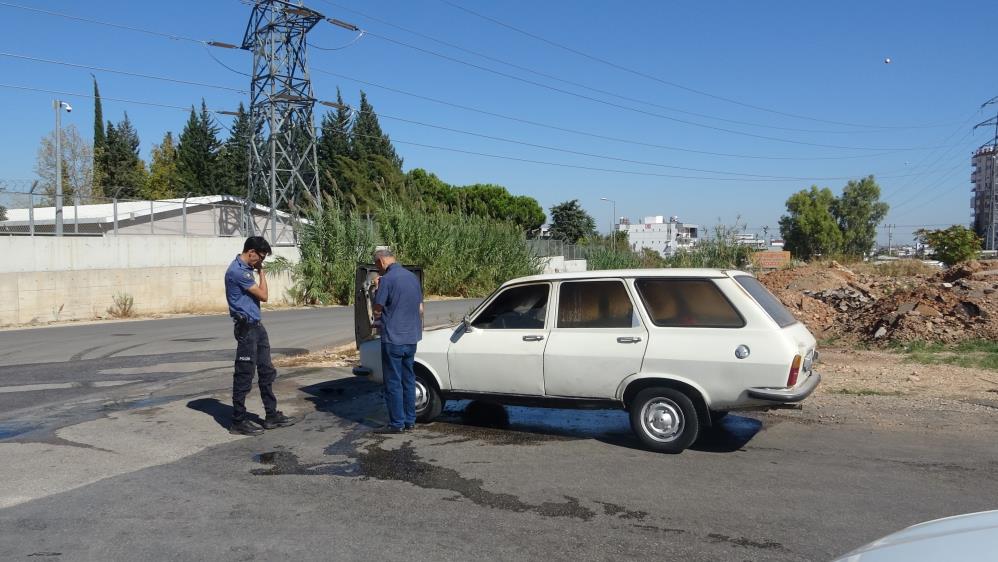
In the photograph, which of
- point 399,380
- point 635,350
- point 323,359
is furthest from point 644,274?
point 323,359

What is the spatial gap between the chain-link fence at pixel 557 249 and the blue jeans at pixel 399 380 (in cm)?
3267

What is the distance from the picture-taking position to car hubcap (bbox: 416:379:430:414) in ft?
27.0

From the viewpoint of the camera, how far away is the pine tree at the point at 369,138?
6856 centimetres

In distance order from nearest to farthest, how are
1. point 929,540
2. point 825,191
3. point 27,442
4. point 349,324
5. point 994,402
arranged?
point 929,540, point 27,442, point 994,402, point 349,324, point 825,191

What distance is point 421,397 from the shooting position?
827cm

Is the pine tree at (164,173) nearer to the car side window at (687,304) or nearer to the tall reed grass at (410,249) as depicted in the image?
the tall reed grass at (410,249)

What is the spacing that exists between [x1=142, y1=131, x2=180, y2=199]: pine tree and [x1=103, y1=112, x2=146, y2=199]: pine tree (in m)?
0.98

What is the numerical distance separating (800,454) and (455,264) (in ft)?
95.2

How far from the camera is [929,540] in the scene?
261cm

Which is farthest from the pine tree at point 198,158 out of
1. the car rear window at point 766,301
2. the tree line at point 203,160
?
the car rear window at point 766,301

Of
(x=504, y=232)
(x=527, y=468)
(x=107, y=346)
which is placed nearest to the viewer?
(x=527, y=468)

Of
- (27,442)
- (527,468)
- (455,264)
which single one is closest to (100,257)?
(455,264)

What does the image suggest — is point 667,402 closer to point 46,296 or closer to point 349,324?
point 349,324

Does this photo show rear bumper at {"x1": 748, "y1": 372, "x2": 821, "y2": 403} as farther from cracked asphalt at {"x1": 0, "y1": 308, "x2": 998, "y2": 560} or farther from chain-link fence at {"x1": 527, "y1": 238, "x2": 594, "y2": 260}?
chain-link fence at {"x1": 527, "y1": 238, "x2": 594, "y2": 260}
